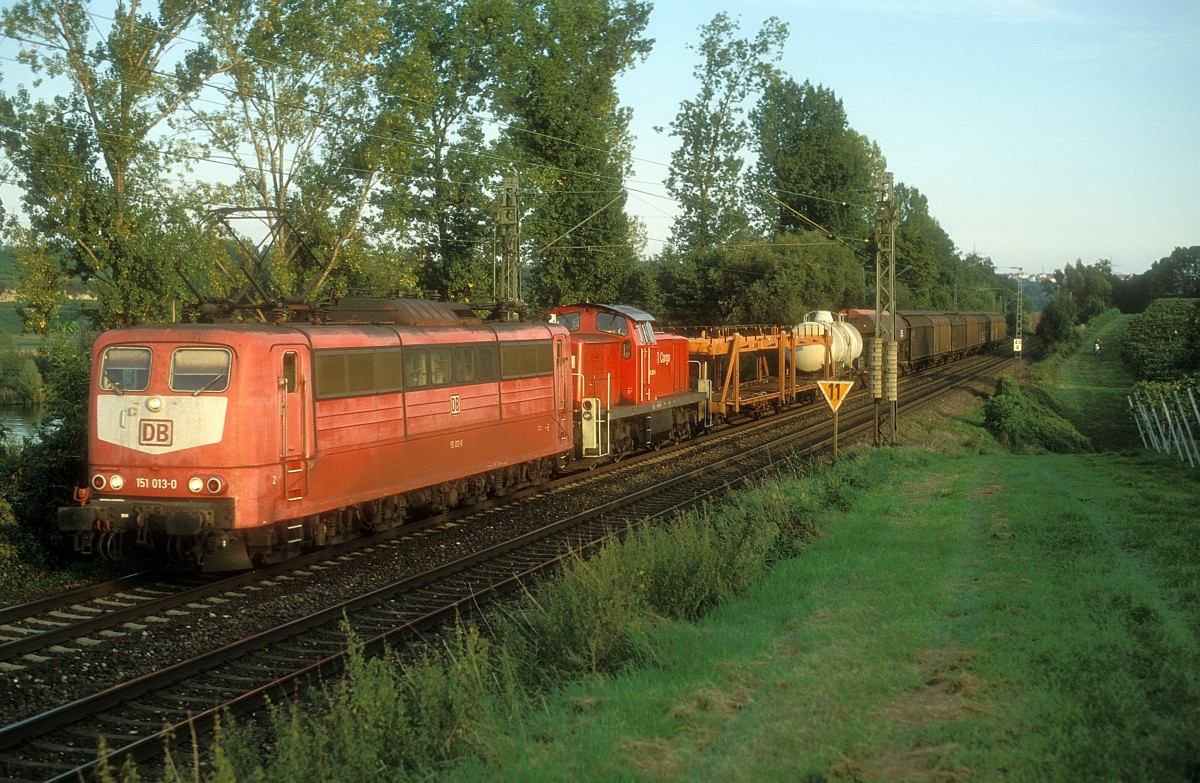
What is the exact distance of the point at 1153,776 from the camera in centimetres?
520

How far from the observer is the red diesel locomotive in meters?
12.4

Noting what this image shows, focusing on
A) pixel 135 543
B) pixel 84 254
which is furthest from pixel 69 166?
pixel 135 543

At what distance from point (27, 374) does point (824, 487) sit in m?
38.1

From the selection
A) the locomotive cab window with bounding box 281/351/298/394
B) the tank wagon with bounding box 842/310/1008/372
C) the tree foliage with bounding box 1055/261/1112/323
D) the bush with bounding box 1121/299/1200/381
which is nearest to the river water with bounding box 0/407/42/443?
the locomotive cab window with bounding box 281/351/298/394

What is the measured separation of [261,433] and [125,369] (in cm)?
194

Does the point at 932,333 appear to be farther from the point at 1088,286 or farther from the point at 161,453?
the point at 1088,286

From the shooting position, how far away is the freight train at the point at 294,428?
1235 centimetres

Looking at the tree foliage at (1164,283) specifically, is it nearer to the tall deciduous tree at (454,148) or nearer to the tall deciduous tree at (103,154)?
the tall deciduous tree at (454,148)

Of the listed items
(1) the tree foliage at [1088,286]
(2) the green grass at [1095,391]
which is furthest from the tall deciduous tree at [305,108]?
(1) the tree foliage at [1088,286]

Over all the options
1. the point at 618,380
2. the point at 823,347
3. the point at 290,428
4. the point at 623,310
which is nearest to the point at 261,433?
the point at 290,428

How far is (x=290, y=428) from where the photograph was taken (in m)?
12.9

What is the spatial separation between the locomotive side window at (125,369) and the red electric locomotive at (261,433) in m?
0.02

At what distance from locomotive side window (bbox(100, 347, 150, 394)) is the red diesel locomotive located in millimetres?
17

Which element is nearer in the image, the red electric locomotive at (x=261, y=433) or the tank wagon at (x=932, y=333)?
the red electric locomotive at (x=261, y=433)
